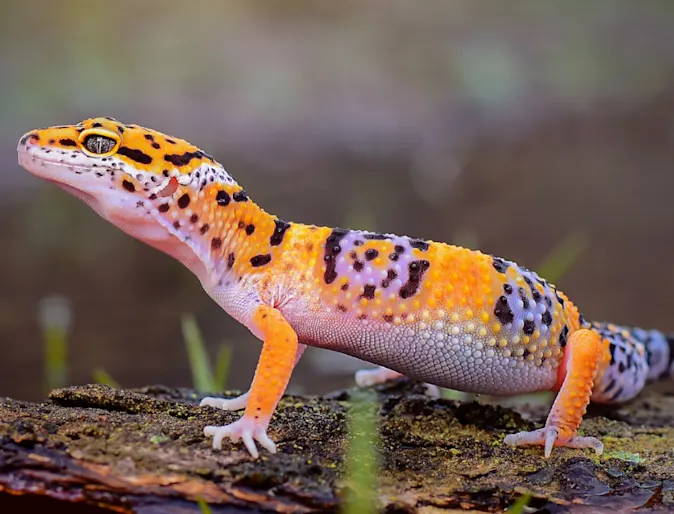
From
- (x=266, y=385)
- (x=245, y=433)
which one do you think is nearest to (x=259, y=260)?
(x=266, y=385)

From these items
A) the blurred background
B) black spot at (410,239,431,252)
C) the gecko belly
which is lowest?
the gecko belly

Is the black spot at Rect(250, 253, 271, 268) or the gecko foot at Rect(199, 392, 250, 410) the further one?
the gecko foot at Rect(199, 392, 250, 410)

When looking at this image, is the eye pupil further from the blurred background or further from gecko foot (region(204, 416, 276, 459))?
the blurred background

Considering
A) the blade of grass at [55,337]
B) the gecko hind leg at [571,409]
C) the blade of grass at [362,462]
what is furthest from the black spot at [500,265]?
the blade of grass at [55,337]

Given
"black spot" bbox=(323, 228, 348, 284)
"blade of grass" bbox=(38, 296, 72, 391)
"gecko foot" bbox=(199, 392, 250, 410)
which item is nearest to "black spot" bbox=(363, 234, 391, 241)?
"black spot" bbox=(323, 228, 348, 284)

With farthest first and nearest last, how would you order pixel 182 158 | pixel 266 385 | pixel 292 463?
pixel 182 158 < pixel 266 385 < pixel 292 463

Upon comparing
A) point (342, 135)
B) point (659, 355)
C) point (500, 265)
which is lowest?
point (659, 355)

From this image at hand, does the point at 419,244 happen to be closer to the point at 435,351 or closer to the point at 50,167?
the point at 435,351

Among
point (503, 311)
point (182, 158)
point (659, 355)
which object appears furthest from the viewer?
point (659, 355)
